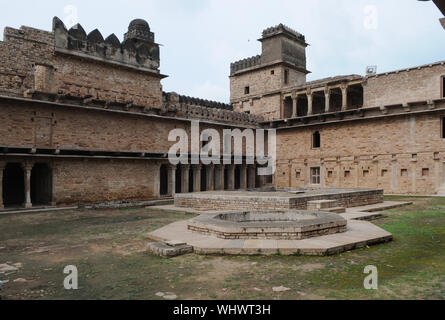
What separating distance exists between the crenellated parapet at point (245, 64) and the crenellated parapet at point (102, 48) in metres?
11.5

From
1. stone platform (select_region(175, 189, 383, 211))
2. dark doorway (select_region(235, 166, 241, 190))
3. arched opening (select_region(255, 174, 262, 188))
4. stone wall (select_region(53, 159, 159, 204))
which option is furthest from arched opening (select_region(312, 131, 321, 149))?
stone wall (select_region(53, 159, 159, 204))

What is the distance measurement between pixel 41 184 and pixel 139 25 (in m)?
14.9

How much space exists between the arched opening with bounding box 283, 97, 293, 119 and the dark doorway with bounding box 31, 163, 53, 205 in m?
18.3

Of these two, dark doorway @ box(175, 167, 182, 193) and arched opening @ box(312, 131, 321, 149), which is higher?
arched opening @ box(312, 131, 321, 149)

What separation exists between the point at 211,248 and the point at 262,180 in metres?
21.7

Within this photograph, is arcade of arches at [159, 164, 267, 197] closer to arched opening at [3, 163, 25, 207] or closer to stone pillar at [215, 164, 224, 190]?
stone pillar at [215, 164, 224, 190]

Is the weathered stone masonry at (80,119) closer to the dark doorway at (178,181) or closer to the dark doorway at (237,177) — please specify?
the dark doorway at (178,181)

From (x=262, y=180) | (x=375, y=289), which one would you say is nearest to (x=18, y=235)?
(x=375, y=289)

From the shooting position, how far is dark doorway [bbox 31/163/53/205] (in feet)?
55.5

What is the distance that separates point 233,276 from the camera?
17.2 ft

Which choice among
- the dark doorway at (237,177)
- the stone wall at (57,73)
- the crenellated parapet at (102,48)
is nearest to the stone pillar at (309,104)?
the dark doorway at (237,177)

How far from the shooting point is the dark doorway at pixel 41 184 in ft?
55.5

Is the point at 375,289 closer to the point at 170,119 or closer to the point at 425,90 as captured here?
the point at 170,119
